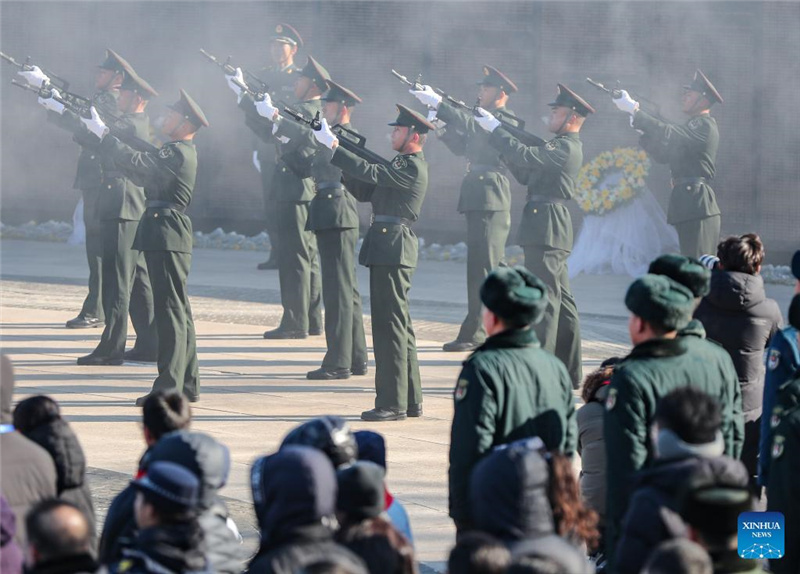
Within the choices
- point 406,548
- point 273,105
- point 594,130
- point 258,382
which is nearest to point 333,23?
point 594,130

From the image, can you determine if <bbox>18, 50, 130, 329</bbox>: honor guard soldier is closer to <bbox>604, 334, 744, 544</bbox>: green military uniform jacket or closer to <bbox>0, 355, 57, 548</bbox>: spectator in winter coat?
<bbox>0, 355, 57, 548</bbox>: spectator in winter coat

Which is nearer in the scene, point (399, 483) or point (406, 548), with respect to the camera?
point (406, 548)

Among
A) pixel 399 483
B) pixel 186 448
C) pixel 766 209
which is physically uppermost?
pixel 766 209

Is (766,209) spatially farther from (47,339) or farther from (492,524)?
(492,524)

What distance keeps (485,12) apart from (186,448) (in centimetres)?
1475

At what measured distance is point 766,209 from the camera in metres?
16.6

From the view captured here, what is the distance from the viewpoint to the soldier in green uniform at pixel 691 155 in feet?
35.9

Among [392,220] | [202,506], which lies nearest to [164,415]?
[202,506]

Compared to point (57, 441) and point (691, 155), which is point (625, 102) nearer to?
point (691, 155)

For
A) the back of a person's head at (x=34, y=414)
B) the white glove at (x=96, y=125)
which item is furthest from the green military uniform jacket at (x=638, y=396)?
the white glove at (x=96, y=125)

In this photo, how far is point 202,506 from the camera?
367cm

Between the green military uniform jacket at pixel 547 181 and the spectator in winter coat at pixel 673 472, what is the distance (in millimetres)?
5804

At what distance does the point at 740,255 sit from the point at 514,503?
2833mm

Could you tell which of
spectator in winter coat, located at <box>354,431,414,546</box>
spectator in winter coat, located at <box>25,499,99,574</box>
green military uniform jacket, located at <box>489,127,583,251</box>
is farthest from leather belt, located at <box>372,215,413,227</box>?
spectator in winter coat, located at <box>25,499,99,574</box>
